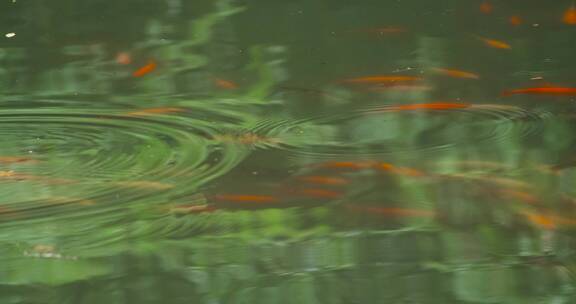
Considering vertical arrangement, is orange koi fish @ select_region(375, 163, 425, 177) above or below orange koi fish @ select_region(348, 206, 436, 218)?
above

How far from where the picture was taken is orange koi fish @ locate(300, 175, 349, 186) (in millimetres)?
2295

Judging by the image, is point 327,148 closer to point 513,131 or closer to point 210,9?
point 513,131

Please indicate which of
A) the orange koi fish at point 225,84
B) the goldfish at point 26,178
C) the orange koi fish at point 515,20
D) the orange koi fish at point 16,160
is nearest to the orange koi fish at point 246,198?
the goldfish at point 26,178

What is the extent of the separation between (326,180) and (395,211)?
0.60 feet

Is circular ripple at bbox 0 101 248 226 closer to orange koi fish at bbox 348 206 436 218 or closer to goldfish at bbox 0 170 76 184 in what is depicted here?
goldfish at bbox 0 170 76 184

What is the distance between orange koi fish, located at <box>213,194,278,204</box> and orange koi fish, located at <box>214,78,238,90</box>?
2.27 ft

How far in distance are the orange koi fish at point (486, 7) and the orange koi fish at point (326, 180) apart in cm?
127

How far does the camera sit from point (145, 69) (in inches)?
122

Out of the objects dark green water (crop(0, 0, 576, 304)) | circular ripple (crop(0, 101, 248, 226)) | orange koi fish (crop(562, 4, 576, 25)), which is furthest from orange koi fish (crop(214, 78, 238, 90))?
orange koi fish (crop(562, 4, 576, 25))

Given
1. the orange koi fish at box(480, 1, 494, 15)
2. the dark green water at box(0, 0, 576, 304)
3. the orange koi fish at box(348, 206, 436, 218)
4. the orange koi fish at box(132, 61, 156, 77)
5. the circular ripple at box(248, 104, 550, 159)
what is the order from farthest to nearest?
1. the orange koi fish at box(480, 1, 494, 15)
2. the orange koi fish at box(132, 61, 156, 77)
3. the circular ripple at box(248, 104, 550, 159)
4. the orange koi fish at box(348, 206, 436, 218)
5. the dark green water at box(0, 0, 576, 304)

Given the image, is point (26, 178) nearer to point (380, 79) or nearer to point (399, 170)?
point (399, 170)

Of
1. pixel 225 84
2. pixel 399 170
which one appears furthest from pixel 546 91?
pixel 225 84

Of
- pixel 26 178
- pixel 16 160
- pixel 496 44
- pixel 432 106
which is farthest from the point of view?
pixel 496 44

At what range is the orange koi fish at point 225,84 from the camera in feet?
9.60
